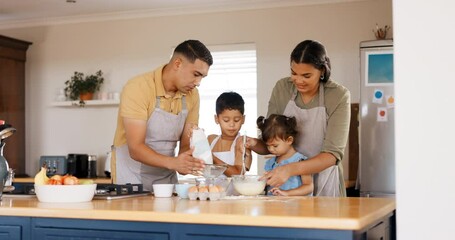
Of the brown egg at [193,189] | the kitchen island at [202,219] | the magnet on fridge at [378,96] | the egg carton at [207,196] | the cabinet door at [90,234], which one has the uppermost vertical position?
the magnet on fridge at [378,96]

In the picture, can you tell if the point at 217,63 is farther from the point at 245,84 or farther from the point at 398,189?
→ the point at 398,189

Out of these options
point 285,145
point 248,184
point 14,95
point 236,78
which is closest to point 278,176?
point 248,184

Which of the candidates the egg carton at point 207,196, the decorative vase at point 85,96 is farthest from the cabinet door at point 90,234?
the decorative vase at point 85,96

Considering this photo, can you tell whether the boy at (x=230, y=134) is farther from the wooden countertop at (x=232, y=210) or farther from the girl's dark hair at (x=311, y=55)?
the wooden countertop at (x=232, y=210)

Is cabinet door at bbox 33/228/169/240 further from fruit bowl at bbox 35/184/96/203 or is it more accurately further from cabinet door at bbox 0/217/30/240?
fruit bowl at bbox 35/184/96/203

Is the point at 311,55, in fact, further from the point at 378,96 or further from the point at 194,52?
the point at 378,96

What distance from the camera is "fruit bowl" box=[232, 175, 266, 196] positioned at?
2.69 metres

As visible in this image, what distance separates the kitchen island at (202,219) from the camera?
1943 millimetres

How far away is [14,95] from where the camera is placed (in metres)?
6.59

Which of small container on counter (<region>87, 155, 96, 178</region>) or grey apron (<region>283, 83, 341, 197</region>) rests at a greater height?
grey apron (<region>283, 83, 341, 197</region>)

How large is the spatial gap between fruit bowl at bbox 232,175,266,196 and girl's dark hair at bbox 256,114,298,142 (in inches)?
15.1

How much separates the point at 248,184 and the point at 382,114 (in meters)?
2.77

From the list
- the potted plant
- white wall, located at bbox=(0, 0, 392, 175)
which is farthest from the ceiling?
the potted plant

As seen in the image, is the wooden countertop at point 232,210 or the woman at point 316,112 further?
the woman at point 316,112
